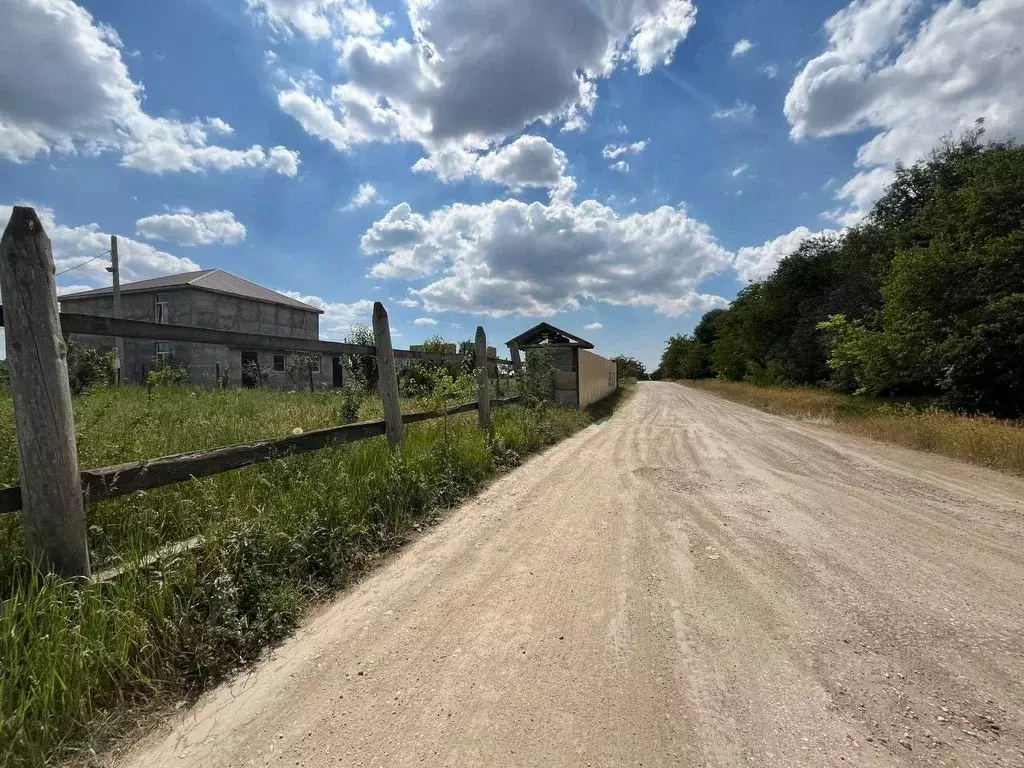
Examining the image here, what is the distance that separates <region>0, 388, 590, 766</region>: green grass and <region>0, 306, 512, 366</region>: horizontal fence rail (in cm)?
82

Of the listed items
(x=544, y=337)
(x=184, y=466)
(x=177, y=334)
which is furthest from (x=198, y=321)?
(x=184, y=466)

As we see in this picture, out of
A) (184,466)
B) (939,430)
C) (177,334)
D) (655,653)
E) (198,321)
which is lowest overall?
(655,653)

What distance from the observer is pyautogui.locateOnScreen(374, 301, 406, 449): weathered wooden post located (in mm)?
4910

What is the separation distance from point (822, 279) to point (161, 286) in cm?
3851

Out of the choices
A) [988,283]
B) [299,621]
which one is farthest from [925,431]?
[299,621]

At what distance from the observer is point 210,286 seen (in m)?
26.1

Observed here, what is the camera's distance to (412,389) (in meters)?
7.43

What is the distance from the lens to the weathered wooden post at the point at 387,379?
4.91 meters

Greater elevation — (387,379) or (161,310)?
(161,310)

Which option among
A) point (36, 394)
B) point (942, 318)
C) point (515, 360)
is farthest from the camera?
point (942, 318)

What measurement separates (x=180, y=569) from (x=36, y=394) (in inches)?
43.8

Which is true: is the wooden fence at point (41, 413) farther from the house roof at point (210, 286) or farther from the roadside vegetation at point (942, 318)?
the house roof at point (210, 286)

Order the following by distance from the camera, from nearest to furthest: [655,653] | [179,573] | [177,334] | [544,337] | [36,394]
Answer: [36,394]
[655,653]
[179,573]
[177,334]
[544,337]

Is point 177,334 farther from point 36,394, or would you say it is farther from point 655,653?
point 655,653
